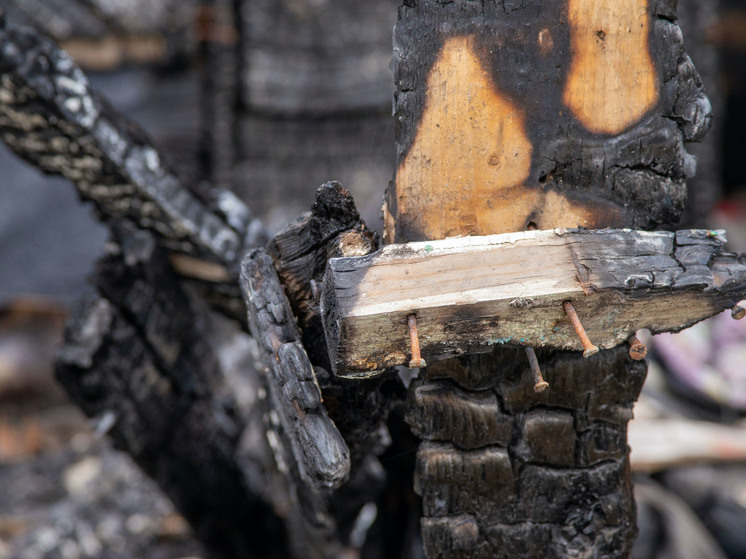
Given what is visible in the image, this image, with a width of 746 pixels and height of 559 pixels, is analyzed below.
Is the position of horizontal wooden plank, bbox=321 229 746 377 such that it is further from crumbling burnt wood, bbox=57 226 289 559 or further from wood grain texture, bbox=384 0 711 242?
crumbling burnt wood, bbox=57 226 289 559

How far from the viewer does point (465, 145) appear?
3.55 feet

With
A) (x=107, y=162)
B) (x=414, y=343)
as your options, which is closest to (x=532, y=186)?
(x=414, y=343)

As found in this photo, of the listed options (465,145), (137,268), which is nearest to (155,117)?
(137,268)

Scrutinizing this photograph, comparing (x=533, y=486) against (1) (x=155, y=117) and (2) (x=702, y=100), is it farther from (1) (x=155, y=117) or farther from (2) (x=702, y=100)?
(1) (x=155, y=117)

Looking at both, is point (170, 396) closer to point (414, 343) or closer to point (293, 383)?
point (293, 383)

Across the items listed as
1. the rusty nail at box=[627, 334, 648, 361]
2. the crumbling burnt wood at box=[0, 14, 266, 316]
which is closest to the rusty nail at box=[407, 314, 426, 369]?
the rusty nail at box=[627, 334, 648, 361]

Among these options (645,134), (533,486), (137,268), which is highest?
(645,134)

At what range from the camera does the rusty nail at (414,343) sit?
2.96 ft

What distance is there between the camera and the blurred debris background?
306cm

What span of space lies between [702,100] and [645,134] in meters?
0.12

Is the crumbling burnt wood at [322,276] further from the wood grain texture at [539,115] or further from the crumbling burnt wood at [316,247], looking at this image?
the wood grain texture at [539,115]

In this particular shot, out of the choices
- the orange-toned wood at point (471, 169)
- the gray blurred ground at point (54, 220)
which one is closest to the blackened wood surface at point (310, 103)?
the gray blurred ground at point (54, 220)

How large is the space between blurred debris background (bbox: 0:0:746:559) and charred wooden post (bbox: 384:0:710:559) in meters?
1.87

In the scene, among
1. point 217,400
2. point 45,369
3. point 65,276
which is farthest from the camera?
point 65,276
